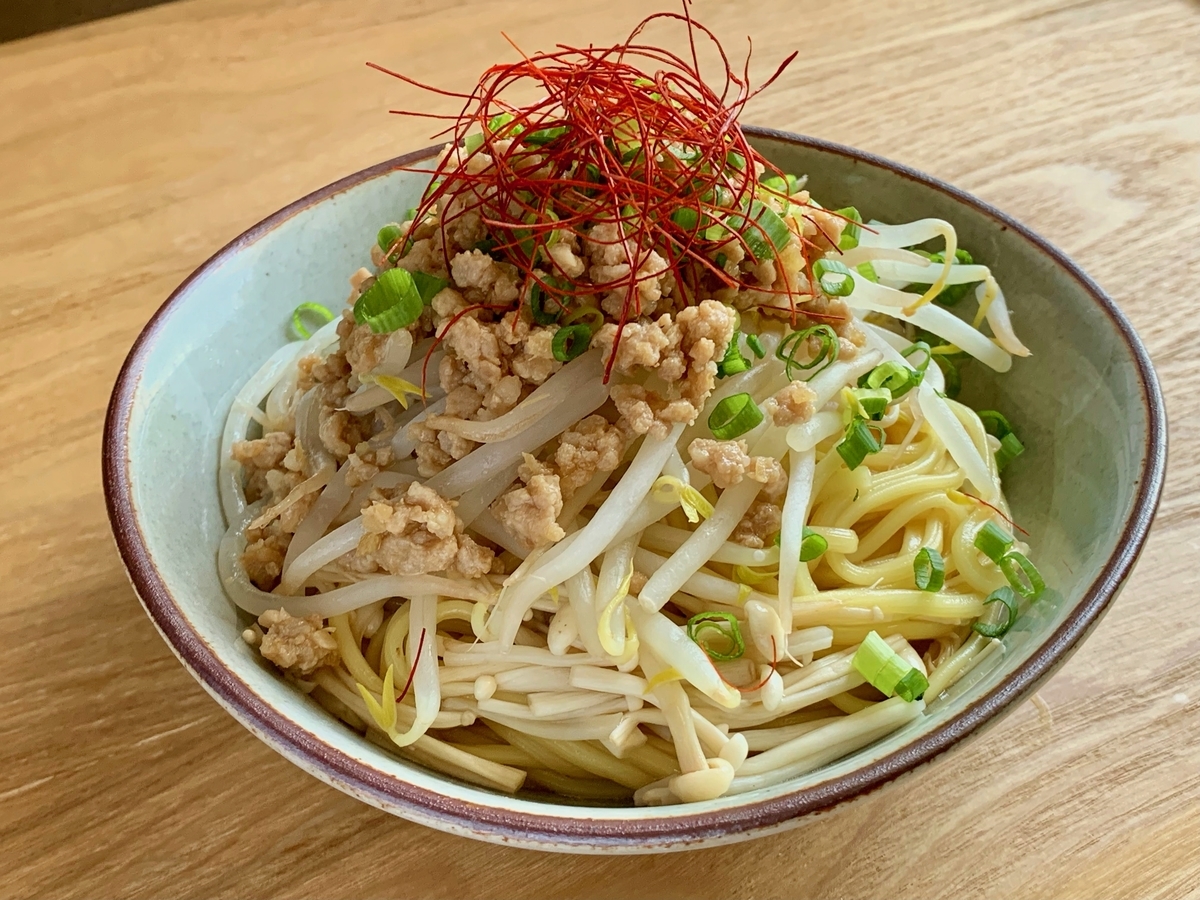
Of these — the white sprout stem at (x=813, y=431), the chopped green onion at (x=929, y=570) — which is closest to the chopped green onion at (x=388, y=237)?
the white sprout stem at (x=813, y=431)

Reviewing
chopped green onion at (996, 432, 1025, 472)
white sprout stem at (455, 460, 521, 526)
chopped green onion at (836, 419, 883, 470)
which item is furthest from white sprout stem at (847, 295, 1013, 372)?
white sprout stem at (455, 460, 521, 526)

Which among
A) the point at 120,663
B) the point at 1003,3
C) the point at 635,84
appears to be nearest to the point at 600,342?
the point at 635,84

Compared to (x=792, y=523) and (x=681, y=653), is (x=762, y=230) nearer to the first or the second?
(x=792, y=523)

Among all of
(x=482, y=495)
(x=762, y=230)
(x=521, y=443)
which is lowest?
(x=482, y=495)

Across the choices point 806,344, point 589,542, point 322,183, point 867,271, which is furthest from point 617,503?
point 322,183

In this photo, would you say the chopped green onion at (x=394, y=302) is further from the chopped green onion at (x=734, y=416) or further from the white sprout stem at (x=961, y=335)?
the white sprout stem at (x=961, y=335)

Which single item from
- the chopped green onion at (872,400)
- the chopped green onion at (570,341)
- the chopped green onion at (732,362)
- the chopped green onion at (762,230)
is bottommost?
the chopped green onion at (872,400)

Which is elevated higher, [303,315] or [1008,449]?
[1008,449]
